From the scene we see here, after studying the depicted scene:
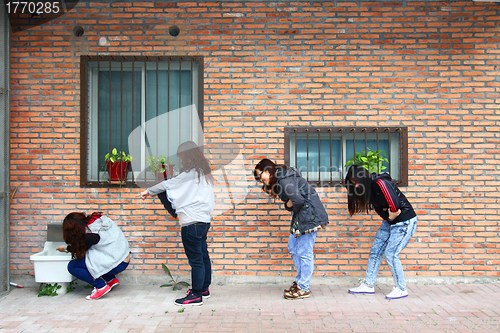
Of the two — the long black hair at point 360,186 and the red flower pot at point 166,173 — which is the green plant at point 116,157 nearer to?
the red flower pot at point 166,173

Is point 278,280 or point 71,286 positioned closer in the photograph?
point 71,286

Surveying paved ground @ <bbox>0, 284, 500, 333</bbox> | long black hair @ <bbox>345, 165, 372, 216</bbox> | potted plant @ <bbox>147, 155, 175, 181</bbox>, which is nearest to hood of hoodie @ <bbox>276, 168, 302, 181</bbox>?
long black hair @ <bbox>345, 165, 372, 216</bbox>

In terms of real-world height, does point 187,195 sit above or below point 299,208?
above

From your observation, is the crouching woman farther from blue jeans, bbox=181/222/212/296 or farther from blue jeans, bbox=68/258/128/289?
blue jeans, bbox=181/222/212/296

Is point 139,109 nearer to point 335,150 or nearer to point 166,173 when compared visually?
point 166,173

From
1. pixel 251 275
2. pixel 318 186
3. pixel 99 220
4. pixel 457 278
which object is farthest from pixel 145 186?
pixel 457 278

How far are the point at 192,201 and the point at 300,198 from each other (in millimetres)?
1159

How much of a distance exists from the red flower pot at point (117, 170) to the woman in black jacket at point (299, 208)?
1806 millimetres

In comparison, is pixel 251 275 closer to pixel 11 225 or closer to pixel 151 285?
pixel 151 285

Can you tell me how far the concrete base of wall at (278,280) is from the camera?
455 centimetres

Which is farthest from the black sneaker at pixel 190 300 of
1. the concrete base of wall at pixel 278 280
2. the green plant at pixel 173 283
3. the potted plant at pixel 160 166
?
the potted plant at pixel 160 166

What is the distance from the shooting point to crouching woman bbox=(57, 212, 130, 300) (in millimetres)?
3896

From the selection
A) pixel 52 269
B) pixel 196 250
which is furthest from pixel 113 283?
pixel 196 250

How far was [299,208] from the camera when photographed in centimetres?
388
